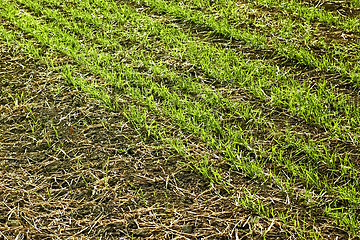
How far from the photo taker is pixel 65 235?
7.48 feet

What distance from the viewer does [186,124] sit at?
291 cm

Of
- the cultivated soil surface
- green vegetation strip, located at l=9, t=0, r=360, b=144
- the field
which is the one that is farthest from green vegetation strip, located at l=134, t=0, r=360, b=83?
the cultivated soil surface

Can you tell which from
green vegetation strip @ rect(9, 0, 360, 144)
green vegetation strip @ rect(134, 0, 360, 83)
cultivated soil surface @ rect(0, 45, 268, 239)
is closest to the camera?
cultivated soil surface @ rect(0, 45, 268, 239)

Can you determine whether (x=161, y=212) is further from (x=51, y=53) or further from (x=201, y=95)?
(x=51, y=53)

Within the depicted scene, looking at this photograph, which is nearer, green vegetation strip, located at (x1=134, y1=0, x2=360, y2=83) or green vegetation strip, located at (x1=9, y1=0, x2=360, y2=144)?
green vegetation strip, located at (x1=9, y1=0, x2=360, y2=144)

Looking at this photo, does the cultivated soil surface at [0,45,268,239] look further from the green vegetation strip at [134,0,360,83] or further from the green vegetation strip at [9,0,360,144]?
the green vegetation strip at [134,0,360,83]

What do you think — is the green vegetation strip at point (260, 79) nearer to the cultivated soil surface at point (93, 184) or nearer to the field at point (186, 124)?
the field at point (186, 124)

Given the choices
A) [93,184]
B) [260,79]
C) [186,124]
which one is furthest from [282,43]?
[93,184]

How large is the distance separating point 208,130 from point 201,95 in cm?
43

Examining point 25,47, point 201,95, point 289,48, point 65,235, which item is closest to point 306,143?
point 201,95

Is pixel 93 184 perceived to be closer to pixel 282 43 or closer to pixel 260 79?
pixel 260 79

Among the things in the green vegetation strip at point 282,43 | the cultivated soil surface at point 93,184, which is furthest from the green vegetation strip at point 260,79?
the cultivated soil surface at point 93,184

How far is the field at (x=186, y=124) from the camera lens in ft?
7.52

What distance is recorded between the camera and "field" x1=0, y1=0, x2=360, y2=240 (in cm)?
229
